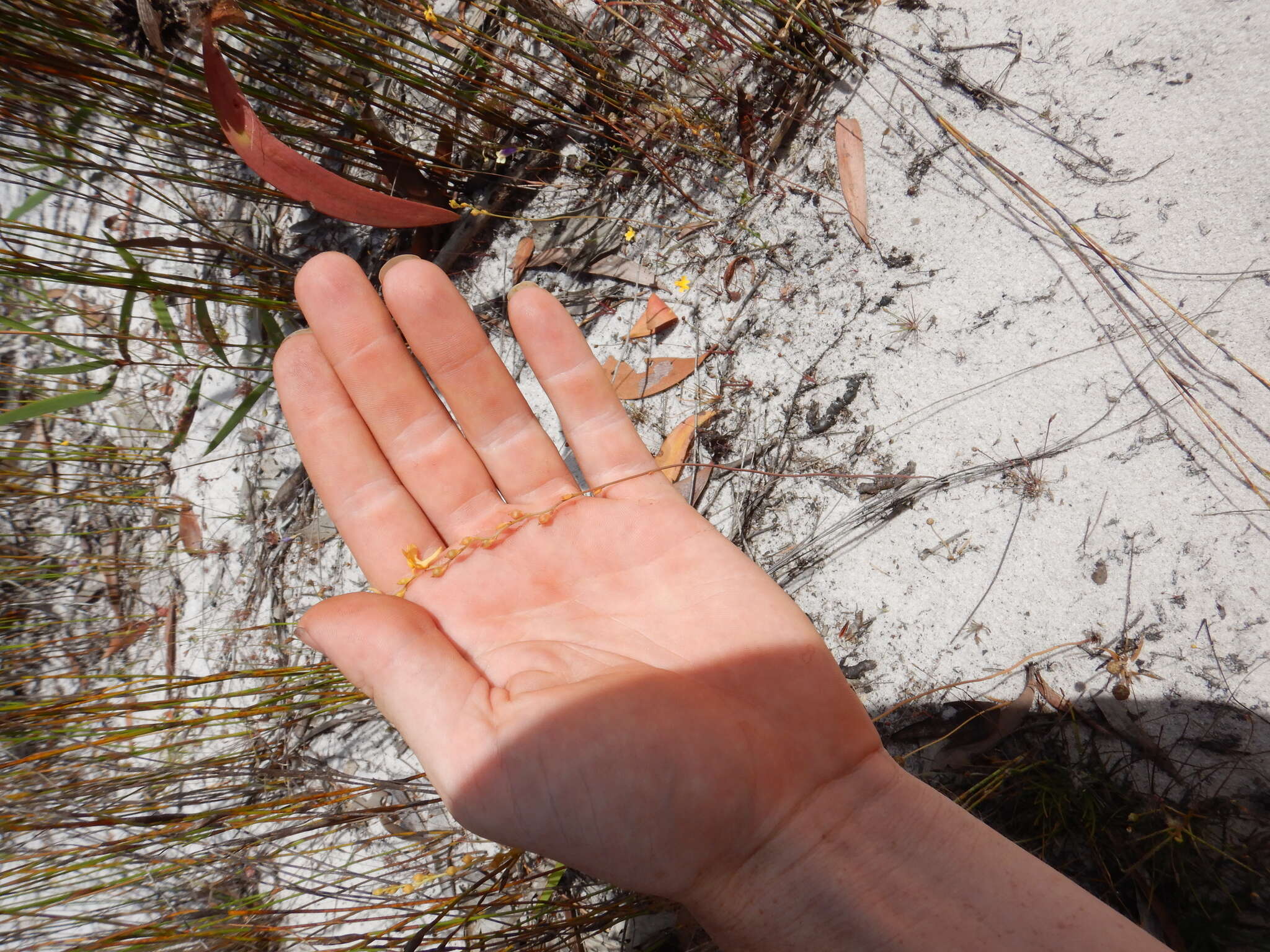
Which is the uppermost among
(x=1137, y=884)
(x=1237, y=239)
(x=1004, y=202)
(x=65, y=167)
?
(x=65, y=167)

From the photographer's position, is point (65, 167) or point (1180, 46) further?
point (65, 167)

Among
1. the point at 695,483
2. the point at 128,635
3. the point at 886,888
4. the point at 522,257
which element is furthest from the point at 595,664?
the point at 128,635

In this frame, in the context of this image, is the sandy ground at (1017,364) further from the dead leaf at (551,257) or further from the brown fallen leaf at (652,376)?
the dead leaf at (551,257)

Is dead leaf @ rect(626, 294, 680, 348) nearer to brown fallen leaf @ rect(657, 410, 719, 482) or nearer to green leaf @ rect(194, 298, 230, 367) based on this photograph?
brown fallen leaf @ rect(657, 410, 719, 482)

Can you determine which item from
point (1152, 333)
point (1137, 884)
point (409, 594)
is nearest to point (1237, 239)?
point (1152, 333)

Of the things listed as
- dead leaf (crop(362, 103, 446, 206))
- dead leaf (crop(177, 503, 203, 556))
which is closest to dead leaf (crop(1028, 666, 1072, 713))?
dead leaf (crop(362, 103, 446, 206))

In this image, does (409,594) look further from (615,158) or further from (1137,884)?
(1137,884)

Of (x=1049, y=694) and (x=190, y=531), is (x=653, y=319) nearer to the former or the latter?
(x=1049, y=694)
